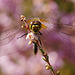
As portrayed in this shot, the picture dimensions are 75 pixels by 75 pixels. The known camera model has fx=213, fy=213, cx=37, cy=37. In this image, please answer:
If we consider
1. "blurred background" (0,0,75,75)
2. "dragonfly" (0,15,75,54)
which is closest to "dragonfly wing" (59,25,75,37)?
"dragonfly" (0,15,75,54)

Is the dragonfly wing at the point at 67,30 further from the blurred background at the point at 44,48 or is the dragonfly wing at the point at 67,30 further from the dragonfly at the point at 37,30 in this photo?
the blurred background at the point at 44,48

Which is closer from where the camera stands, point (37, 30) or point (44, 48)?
point (37, 30)

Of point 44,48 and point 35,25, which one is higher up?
point 35,25

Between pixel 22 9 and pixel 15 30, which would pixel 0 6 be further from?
pixel 15 30

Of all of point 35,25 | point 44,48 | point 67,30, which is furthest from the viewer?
point 44,48

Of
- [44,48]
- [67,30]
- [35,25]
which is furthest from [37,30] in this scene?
[44,48]

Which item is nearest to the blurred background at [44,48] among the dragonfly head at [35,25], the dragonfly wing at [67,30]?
the dragonfly wing at [67,30]

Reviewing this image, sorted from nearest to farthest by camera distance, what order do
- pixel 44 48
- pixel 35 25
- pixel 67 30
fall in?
pixel 35 25, pixel 67 30, pixel 44 48

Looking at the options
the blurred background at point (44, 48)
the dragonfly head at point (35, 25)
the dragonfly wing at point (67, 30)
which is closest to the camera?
the dragonfly head at point (35, 25)

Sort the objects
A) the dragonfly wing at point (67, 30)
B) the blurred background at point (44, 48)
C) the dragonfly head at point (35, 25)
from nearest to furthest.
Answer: the dragonfly head at point (35, 25)
the dragonfly wing at point (67, 30)
the blurred background at point (44, 48)

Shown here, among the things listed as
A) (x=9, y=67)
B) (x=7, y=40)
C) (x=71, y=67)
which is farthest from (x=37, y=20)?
(x=9, y=67)

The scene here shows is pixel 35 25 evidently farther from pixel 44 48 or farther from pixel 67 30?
pixel 44 48
